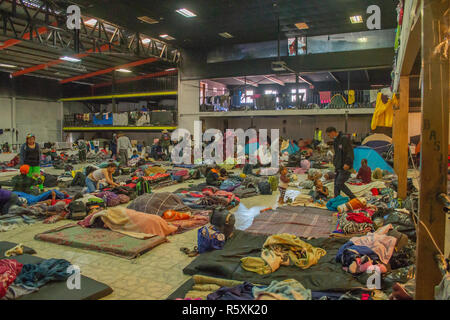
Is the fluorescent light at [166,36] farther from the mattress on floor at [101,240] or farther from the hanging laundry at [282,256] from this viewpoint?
the hanging laundry at [282,256]

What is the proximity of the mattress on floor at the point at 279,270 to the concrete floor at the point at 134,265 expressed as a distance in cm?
31

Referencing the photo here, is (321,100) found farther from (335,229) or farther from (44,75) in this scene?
(44,75)

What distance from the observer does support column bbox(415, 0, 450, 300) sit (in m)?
2.59

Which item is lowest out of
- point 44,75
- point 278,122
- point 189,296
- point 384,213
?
point 189,296

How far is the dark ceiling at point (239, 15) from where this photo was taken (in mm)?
11562

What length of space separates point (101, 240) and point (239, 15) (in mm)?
11115

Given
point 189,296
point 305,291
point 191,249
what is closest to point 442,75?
point 305,291

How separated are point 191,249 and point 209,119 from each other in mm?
16485

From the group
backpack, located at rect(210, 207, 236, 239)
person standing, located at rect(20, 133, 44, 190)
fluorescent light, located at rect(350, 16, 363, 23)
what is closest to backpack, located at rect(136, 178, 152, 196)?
person standing, located at rect(20, 133, 44, 190)

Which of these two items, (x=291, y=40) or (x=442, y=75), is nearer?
(x=442, y=75)

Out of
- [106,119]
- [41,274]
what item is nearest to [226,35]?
[106,119]

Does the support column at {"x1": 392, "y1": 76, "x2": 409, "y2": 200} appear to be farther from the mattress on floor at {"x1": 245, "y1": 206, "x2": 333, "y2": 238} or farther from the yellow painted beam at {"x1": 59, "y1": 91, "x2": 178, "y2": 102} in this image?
the yellow painted beam at {"x1": 59, "y1": 91, "x2": 178, "y2": 102}

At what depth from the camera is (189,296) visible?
10.9 feet

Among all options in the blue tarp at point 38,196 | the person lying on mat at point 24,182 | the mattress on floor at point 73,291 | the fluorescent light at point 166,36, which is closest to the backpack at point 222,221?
the mattress on floor at point 73,291
